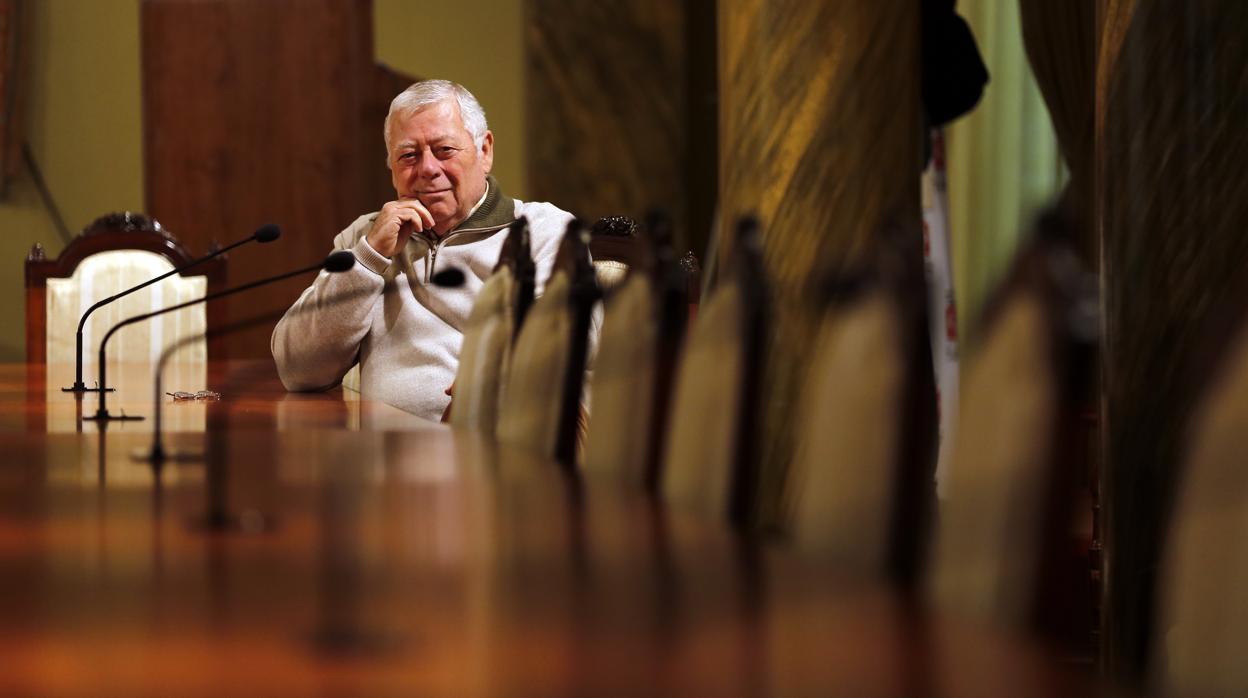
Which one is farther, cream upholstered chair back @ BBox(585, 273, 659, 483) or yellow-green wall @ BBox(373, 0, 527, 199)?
yellow-green wall @ BBox(373, 0, 527, 199)

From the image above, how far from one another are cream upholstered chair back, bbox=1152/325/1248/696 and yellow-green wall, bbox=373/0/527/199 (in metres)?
5.68

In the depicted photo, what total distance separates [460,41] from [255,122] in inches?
39.8

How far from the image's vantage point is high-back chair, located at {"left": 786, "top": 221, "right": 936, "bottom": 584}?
126cm

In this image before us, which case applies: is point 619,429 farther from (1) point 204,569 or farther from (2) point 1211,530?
(2) point 1211,530

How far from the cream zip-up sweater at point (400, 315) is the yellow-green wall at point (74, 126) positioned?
3323mm

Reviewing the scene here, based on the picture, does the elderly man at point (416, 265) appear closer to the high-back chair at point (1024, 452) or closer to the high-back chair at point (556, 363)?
the high-back chair at point (556, 363)

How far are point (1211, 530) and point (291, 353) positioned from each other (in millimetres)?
2557

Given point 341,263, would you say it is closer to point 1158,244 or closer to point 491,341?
point 491,341

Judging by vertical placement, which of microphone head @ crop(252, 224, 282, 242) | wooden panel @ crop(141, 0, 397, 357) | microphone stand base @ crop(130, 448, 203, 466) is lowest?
microphone stand base @ crop(130, 448, 203, 466)

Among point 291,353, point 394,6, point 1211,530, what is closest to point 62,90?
point 394,6

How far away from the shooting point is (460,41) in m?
6.62

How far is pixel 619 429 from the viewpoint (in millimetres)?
2037

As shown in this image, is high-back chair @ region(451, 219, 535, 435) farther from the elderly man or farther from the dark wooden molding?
the dark wooden molding

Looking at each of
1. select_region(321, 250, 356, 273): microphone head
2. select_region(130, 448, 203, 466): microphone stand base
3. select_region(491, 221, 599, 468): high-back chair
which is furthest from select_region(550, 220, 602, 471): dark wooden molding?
select_region(130, 448, 203, 466): microphone stand base
